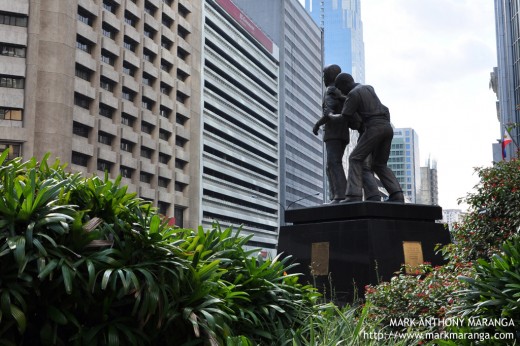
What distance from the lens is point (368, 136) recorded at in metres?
17.2

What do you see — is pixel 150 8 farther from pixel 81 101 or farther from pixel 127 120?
pixel 81 101

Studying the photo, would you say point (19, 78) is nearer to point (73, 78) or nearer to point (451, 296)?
point (73, 78)

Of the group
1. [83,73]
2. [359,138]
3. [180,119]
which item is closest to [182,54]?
[180,119]

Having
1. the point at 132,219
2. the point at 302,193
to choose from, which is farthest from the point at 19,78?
the point at 302,193

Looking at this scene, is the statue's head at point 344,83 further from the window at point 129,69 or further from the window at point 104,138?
the window at point 129,69

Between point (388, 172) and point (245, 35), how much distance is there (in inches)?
3596

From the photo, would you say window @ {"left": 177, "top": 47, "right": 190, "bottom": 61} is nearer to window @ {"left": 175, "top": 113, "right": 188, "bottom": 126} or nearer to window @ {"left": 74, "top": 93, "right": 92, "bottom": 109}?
window @ {"left": 175, "top": 113, "right": 188, "bottom": 126}

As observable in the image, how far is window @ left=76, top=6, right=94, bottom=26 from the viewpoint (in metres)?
60.9

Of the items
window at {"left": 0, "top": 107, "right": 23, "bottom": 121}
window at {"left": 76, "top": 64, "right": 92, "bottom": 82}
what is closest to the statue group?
window at {"left": 0, "top": 107, "right": 23, "bottom": 121}

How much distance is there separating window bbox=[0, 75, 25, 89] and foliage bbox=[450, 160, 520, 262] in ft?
164

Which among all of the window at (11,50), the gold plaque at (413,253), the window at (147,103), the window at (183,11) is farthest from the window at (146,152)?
the gold plaque at (413,253)

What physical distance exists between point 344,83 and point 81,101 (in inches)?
1842

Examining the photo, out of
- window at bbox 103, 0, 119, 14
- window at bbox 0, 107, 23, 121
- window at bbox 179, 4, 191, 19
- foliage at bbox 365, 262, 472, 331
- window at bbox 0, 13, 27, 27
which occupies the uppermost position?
window at bbox 179, 4, 191, 19

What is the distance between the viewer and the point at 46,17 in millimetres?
56438
